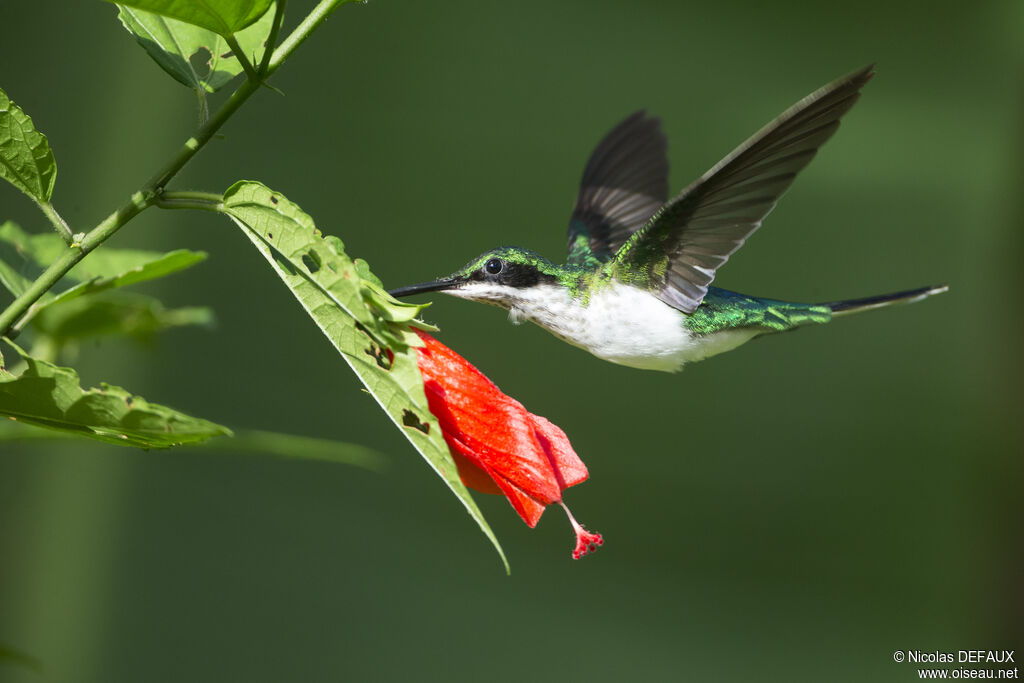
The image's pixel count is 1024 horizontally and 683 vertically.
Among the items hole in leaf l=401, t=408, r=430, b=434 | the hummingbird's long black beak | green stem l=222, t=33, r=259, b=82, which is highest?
green stem l=222, t=33, r=259, b=82

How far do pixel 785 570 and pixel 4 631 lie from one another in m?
2.09

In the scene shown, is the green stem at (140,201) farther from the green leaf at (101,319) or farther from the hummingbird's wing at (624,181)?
the hummingbird's wing at (624,181)

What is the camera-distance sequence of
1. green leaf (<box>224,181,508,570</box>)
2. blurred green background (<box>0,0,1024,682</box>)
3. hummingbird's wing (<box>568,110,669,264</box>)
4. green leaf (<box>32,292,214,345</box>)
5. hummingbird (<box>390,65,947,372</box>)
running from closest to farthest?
green leaf (<box>224,181,508,570</box>), hummingbird (<box>390,65,947,372</box>), green leaf (<box>32,292,214,345</box>), hummingbird's wing (<box>568,110,669,264</box>), blurred green background (<box>0,0,1024,682</box>)

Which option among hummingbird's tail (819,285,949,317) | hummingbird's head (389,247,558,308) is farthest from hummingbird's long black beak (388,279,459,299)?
hummingbird's tail (819,285,949,317)

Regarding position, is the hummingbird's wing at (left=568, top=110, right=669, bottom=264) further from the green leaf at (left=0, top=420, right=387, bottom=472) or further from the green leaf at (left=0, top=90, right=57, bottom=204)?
the green leaf at (left=0, top=90, right=57, bottom=204)

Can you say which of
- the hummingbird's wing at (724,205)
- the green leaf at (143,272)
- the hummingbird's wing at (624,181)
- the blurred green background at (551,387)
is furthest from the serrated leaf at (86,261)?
the blurred green background at (551,387)

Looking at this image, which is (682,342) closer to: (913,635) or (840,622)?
(840,622)

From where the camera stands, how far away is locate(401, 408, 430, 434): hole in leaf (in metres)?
0.43

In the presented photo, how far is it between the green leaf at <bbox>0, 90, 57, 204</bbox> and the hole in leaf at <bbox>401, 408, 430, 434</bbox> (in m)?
0.24

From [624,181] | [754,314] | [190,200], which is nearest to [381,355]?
[190,200]

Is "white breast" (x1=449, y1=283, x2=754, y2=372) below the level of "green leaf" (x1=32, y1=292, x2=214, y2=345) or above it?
below

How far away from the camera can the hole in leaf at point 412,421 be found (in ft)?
1.40

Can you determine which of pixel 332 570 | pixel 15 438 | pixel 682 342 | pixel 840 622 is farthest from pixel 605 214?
pixel 840 622

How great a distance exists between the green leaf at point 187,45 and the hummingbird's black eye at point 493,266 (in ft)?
0.87
